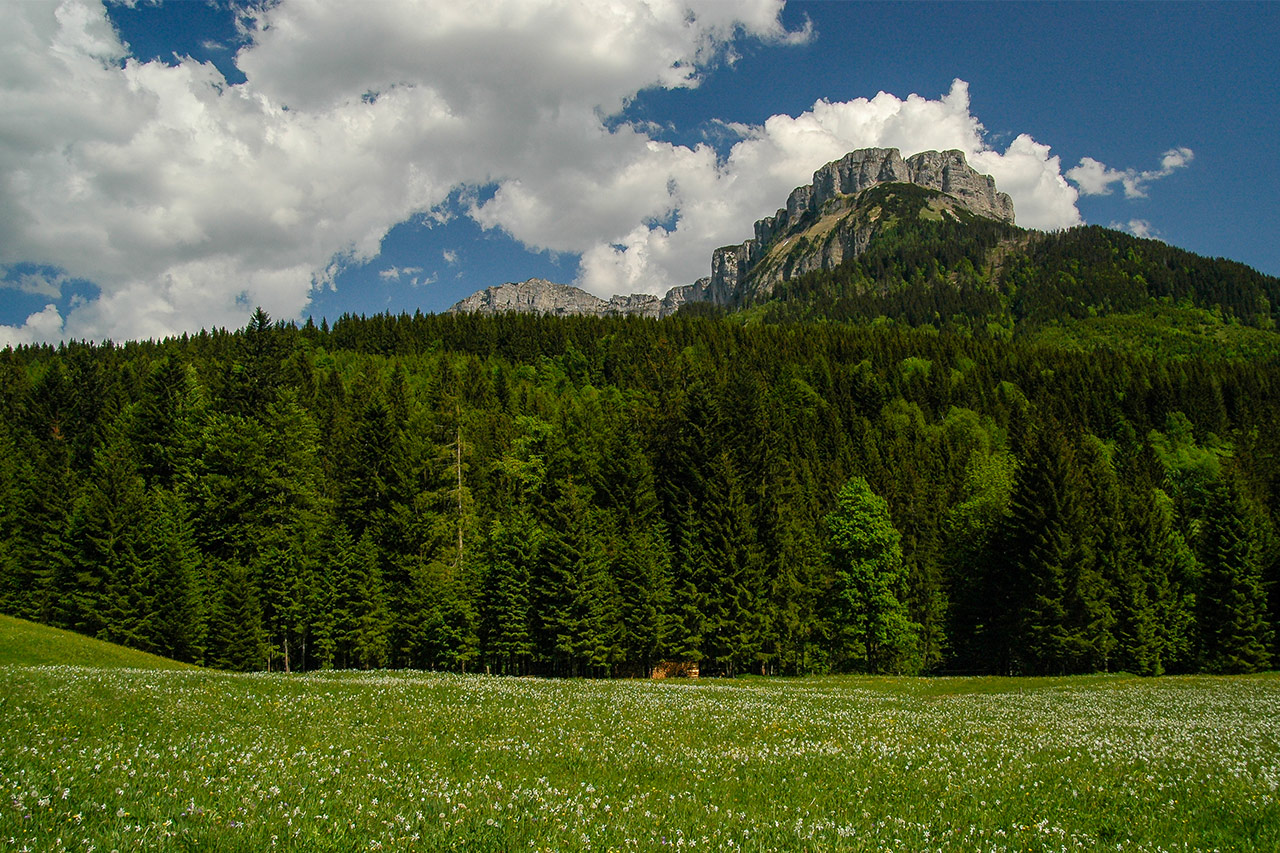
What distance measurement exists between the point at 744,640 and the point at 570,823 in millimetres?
45258

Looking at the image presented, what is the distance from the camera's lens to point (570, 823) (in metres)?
7.70

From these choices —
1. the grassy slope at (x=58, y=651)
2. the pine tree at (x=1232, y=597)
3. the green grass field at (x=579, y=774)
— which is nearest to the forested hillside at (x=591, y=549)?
the pine tree at (x=1232, y=597)

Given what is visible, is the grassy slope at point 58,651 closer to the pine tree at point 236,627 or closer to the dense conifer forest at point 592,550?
the pine tree at point 236,627

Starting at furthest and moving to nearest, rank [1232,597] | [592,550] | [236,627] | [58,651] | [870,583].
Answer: [1232,597] → [870,583] → [236,627] → [592,550] → [58,651]

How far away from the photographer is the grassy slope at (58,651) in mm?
33562

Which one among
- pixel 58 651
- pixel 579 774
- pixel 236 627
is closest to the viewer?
pixel 579 774

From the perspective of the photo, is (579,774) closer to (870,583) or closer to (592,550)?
(592,550)

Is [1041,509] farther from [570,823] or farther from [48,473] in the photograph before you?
[48,473]

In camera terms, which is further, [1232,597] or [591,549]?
[1232,597]

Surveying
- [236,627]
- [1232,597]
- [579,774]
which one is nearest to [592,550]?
[236,627]

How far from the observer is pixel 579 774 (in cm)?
1136

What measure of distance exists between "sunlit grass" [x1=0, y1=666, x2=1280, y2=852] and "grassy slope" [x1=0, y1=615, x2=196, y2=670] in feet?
54.0

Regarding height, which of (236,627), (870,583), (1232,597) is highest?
(870,583)

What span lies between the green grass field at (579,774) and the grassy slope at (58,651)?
16.4 m
